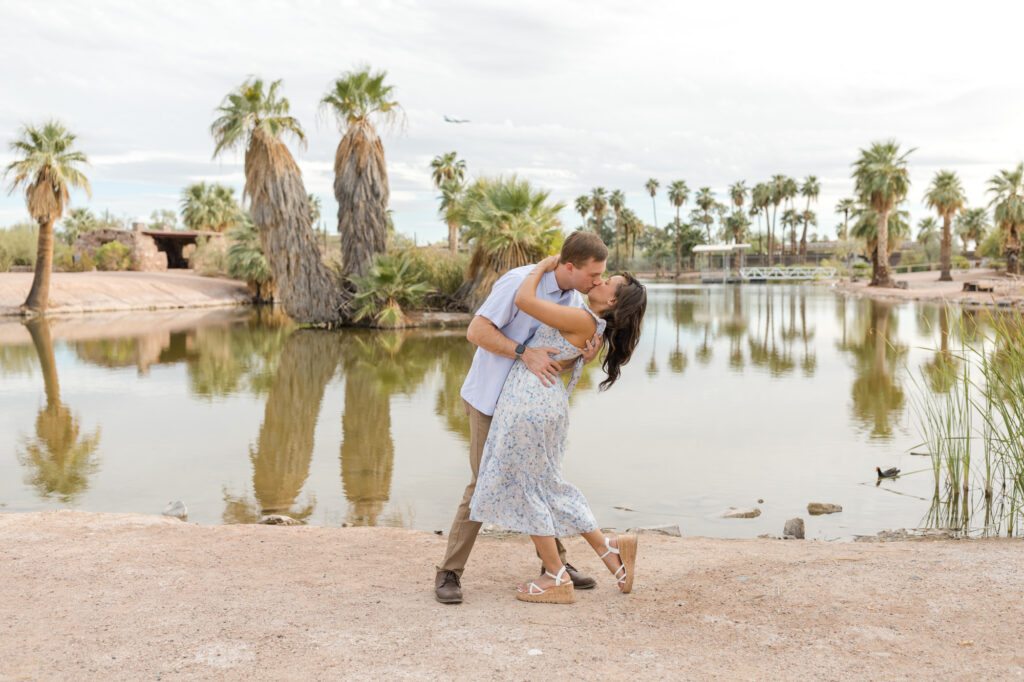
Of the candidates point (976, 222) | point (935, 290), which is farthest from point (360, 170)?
point (976, 222)

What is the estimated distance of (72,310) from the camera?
113 ft

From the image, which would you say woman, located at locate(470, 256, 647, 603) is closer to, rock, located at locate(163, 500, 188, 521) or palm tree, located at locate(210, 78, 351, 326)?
rock, located at locate(163, 500, 188, 521)

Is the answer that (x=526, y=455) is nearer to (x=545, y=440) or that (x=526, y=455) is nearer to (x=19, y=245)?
(x=545, y=440)

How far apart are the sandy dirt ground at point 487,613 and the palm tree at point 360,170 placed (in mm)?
23542

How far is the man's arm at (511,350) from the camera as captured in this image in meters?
4.01

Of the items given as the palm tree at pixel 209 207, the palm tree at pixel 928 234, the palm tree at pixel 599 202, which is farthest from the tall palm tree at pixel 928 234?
the palm tree at pixel 209 207

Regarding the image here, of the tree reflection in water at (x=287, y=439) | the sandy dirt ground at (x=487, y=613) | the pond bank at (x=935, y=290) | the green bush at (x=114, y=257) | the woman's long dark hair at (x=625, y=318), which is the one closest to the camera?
the sandy dirt ground at (x=487, y=613)

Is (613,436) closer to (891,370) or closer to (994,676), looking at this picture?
(994,676)

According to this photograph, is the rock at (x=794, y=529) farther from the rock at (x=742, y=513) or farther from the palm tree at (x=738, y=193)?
the palm tree at (x=738, y=193)

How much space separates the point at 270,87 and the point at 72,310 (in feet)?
51.6

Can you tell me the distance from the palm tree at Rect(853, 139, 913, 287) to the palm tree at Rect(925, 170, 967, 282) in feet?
16.6

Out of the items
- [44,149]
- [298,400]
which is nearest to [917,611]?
[298,400]

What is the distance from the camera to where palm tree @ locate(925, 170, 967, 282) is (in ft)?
181

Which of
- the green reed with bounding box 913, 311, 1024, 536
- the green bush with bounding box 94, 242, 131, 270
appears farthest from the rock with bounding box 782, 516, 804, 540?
the green bush with bounding box 94, 242, 131, 270
